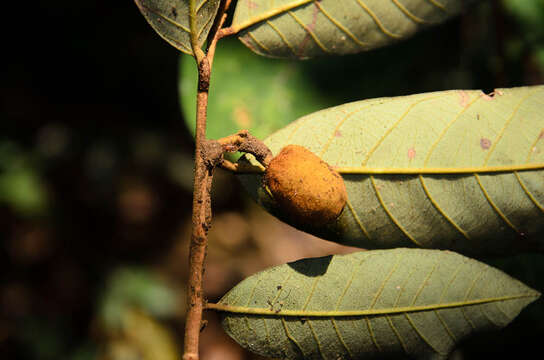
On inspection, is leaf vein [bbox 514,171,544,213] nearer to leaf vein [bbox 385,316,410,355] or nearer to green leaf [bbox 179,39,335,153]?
leaf vein [bbox 385,316,410,355]

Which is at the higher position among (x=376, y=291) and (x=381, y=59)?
(x=381, y=59)

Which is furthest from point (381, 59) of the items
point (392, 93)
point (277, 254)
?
point (277, 254)

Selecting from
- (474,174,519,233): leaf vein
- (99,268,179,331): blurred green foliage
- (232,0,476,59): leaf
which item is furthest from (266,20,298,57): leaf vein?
(99,268,179,331): blurred green foliage

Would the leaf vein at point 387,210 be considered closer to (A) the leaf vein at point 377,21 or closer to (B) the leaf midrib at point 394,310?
(B) the leaf midrib at point 394,310

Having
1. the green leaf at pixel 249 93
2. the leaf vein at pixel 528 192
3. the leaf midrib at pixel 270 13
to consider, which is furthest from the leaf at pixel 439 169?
the green leaf at pixel 249 93

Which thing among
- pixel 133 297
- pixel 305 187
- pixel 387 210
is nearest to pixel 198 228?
pixel 305 187

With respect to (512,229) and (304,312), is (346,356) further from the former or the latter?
(512,229)
